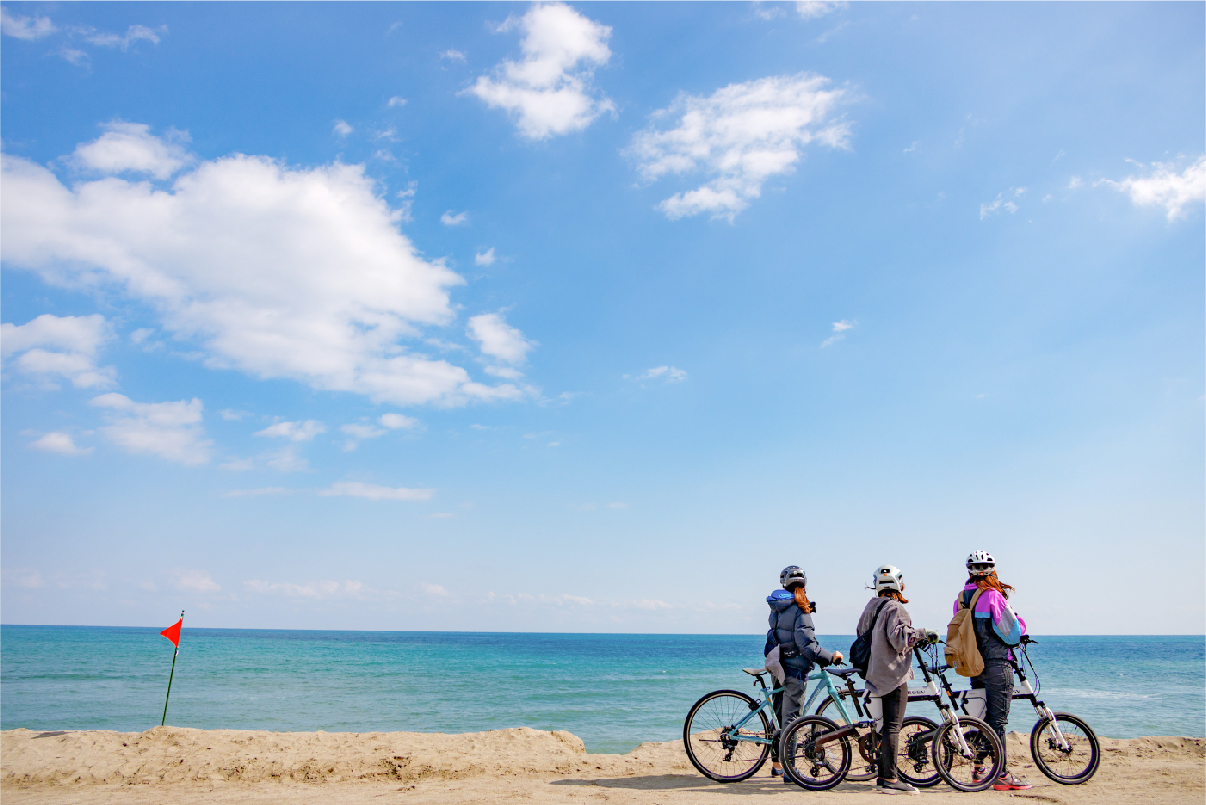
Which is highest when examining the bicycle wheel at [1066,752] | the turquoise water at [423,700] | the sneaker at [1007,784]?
the bicycle wheel at [1066,752]

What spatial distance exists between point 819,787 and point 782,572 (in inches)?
80.9

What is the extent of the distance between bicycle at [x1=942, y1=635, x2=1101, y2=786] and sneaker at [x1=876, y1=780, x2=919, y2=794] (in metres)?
1.16

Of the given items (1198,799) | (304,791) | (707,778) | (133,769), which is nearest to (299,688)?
(133,769)

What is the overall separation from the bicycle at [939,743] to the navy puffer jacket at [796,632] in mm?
331

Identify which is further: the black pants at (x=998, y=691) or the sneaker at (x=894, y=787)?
the black pants at (x=998, y=691)

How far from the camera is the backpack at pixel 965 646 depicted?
22.2 feet

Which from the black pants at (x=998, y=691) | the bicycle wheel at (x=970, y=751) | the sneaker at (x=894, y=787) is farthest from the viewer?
the black pants at (x=998, y=691)

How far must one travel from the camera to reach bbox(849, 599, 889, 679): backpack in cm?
652

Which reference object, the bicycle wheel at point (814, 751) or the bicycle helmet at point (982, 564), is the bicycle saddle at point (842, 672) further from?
the bicycle helmet at point (982, 564)

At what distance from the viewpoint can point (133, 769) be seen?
814cm

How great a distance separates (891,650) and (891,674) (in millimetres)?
218

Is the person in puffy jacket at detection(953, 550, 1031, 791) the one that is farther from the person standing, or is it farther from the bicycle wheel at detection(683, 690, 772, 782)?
the bicycle wheel at detection(683, 690, 772, 782)

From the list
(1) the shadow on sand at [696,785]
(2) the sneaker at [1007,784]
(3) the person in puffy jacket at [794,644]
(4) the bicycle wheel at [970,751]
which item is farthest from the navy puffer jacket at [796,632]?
(2) the sneaker at [1007,784]

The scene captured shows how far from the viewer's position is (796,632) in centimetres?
683
